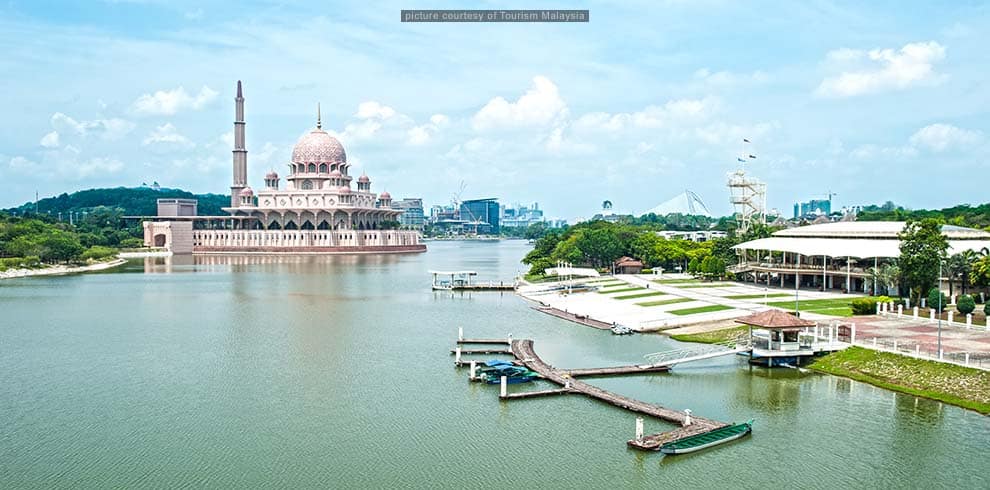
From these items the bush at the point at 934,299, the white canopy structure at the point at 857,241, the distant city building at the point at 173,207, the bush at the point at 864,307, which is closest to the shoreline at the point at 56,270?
the distant city building at the point at 173,207

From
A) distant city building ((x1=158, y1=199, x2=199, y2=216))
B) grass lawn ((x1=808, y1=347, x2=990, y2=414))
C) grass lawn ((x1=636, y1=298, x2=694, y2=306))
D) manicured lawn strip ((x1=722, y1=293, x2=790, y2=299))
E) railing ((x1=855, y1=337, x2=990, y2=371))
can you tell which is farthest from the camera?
distant city building ((x1=158, y1=199, x2=199, y2=216))

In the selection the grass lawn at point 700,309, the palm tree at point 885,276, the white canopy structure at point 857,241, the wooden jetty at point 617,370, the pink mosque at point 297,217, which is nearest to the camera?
the wooden jetty at point 617,370

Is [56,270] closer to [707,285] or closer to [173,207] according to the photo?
[173,207]

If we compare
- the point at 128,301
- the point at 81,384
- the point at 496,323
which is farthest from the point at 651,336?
the point at 128,301

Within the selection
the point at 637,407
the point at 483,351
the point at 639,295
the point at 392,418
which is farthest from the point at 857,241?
the point at 392,418

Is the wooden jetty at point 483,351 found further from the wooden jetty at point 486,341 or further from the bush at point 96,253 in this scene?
the bush at point 96,253

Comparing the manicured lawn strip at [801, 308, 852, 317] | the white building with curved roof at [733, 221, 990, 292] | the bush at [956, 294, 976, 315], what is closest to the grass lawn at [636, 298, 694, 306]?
the white building with curved roof at [733, 221, 990, 292]

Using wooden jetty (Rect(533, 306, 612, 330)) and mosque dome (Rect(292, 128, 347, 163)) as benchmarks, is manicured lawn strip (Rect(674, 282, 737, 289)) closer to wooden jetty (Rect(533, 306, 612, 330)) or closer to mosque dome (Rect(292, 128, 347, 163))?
wooden jetty (Rect(533, 306, 612, 330))
